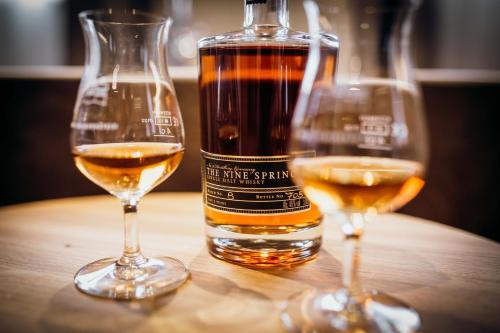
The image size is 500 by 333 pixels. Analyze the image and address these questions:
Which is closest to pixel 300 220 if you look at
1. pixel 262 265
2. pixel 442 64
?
pixel 262 265

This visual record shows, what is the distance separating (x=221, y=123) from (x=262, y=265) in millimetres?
213

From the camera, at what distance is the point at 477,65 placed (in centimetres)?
338

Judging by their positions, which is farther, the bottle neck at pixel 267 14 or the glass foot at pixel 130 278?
the bottle neck at pixel 267 14

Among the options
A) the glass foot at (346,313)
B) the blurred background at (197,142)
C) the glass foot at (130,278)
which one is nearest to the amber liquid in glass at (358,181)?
the glass foot at (346,313)

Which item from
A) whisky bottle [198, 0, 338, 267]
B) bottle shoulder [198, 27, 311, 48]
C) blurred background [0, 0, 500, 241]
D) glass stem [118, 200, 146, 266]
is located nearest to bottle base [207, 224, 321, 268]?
whisky bottle [198, 0, 338, 267]

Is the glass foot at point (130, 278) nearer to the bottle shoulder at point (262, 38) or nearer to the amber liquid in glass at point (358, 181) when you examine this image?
the amber liquid in glass at point (358, 181)

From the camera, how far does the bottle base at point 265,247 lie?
0.69 meters

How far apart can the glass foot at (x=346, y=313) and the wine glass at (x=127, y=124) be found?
159 mm

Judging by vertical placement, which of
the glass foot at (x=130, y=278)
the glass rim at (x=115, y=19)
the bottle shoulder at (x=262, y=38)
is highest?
the glass rim at (x=115, y=19)

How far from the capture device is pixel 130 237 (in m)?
0.64

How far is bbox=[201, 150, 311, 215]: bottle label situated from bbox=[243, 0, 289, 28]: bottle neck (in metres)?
0.21

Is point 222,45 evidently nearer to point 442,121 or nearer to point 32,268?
point 32,268

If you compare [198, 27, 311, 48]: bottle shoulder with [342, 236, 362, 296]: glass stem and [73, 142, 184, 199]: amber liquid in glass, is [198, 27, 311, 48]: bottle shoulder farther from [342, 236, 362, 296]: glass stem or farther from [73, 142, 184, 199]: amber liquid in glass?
[342, 236, 362, 296]: glass stem

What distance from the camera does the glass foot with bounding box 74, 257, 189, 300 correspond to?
0.56 metres
